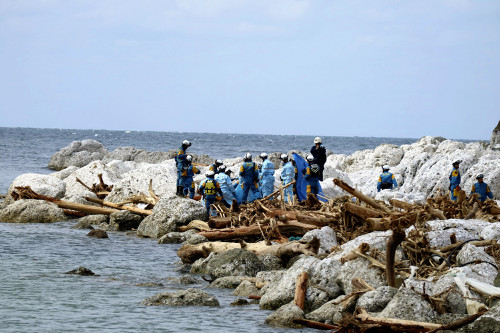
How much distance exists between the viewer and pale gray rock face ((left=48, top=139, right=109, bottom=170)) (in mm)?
57312

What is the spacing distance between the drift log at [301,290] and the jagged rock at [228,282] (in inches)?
101

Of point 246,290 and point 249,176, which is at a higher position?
point 249,176

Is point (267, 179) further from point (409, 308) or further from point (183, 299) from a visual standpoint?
point (409, 308)

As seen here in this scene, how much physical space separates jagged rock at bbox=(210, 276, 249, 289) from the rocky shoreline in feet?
0.07

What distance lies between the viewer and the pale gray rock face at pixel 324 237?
15209 millimetres

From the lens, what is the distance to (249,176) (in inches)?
897

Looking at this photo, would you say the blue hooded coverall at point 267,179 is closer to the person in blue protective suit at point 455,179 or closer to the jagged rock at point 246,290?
the person in blue protective suit at point 455,179

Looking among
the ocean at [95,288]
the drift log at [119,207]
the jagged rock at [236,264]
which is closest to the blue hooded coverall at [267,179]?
the drift log at [119,207]

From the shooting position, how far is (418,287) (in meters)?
10.8

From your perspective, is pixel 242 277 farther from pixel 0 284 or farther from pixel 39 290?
pixel 0 284

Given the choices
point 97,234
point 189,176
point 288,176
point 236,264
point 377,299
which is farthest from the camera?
point 189,176

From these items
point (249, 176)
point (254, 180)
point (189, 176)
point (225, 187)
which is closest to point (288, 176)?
point (254, 180)

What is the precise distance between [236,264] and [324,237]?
77.5 inches

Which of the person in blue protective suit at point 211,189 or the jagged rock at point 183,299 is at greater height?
the person in blue protective suit at point 211,189
